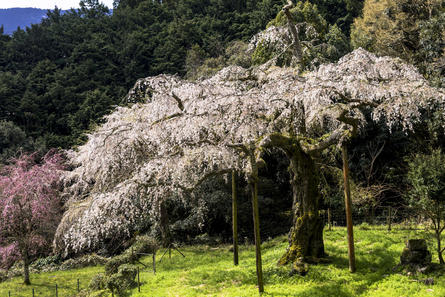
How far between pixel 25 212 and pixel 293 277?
1014 cm

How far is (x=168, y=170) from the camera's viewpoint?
26.4 feet

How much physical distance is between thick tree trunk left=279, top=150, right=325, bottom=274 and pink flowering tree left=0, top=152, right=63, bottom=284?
958 cm

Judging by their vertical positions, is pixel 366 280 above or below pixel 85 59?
below

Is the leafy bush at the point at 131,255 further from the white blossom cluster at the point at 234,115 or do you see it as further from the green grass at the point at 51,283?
the white blossom cluster at the point at 234,115

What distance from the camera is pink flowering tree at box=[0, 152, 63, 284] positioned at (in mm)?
12406

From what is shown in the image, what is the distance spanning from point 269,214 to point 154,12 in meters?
26.7

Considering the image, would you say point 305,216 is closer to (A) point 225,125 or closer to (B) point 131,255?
(A) point 225,125

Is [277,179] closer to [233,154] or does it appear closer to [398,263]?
[233,154]

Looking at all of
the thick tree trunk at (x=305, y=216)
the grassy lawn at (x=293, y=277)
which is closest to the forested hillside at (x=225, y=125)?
the thick tree trunk at (x=305, y=216)

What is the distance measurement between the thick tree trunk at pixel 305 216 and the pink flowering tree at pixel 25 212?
31.4 feet

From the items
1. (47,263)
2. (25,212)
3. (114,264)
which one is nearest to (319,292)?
(114,264)

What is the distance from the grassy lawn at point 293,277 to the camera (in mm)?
6449

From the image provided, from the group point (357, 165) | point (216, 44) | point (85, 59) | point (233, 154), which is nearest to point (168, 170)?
point (233, 154)

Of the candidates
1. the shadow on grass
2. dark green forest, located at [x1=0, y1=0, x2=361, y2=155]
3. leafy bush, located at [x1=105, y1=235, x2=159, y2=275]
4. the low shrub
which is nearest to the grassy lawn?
the shadow on grass
